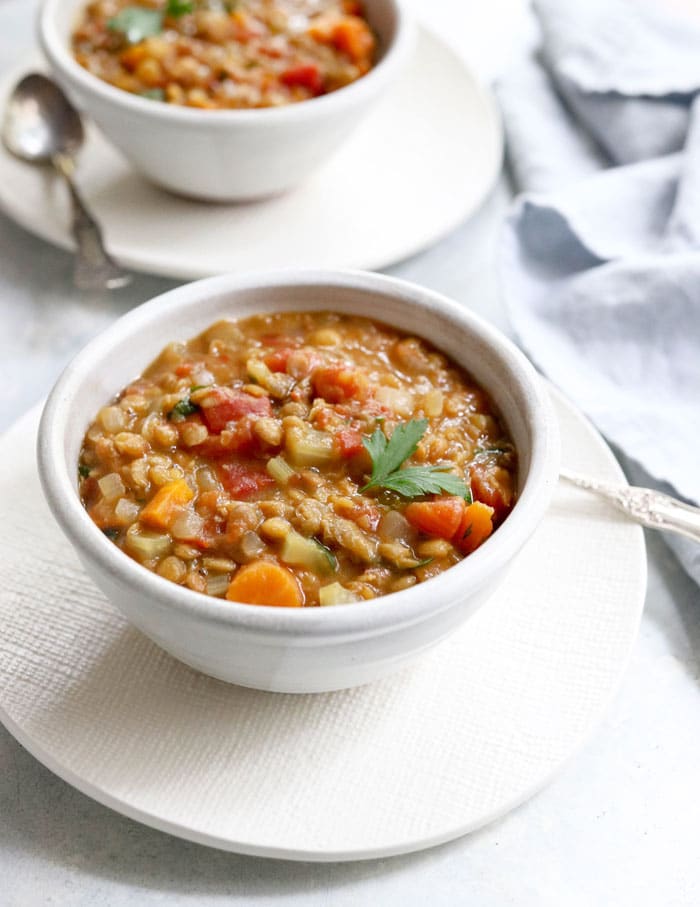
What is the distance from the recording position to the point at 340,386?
2699mm

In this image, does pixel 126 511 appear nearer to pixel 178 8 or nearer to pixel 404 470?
pixel 404 470

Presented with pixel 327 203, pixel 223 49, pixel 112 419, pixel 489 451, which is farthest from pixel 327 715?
pixel 223 49

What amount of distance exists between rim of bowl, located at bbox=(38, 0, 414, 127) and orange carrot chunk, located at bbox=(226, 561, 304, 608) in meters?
1.88

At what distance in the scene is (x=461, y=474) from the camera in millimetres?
2562

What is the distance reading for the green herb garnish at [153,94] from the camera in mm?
3902

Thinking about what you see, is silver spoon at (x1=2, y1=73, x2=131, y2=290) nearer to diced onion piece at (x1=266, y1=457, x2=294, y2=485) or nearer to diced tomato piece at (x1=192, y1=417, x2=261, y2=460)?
diced tomato piece at (x1=192, y1=417, x2=261, y2=460)

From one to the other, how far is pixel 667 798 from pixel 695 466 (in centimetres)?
102

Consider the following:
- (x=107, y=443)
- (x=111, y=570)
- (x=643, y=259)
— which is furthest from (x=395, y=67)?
(x=111, y=570)

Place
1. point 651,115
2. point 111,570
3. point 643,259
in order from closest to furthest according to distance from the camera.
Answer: point 111,570 → point 643,259 → point 651,115

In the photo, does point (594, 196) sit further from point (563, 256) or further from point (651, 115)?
point (651, 115)

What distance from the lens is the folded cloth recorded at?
3.48 metres

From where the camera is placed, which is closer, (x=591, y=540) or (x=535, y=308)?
(x=591, y=540)

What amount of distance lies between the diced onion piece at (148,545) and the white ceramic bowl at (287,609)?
0.11 meters

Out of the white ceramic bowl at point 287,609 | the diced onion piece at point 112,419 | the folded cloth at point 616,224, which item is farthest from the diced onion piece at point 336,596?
the folded cloth at point 616,224
